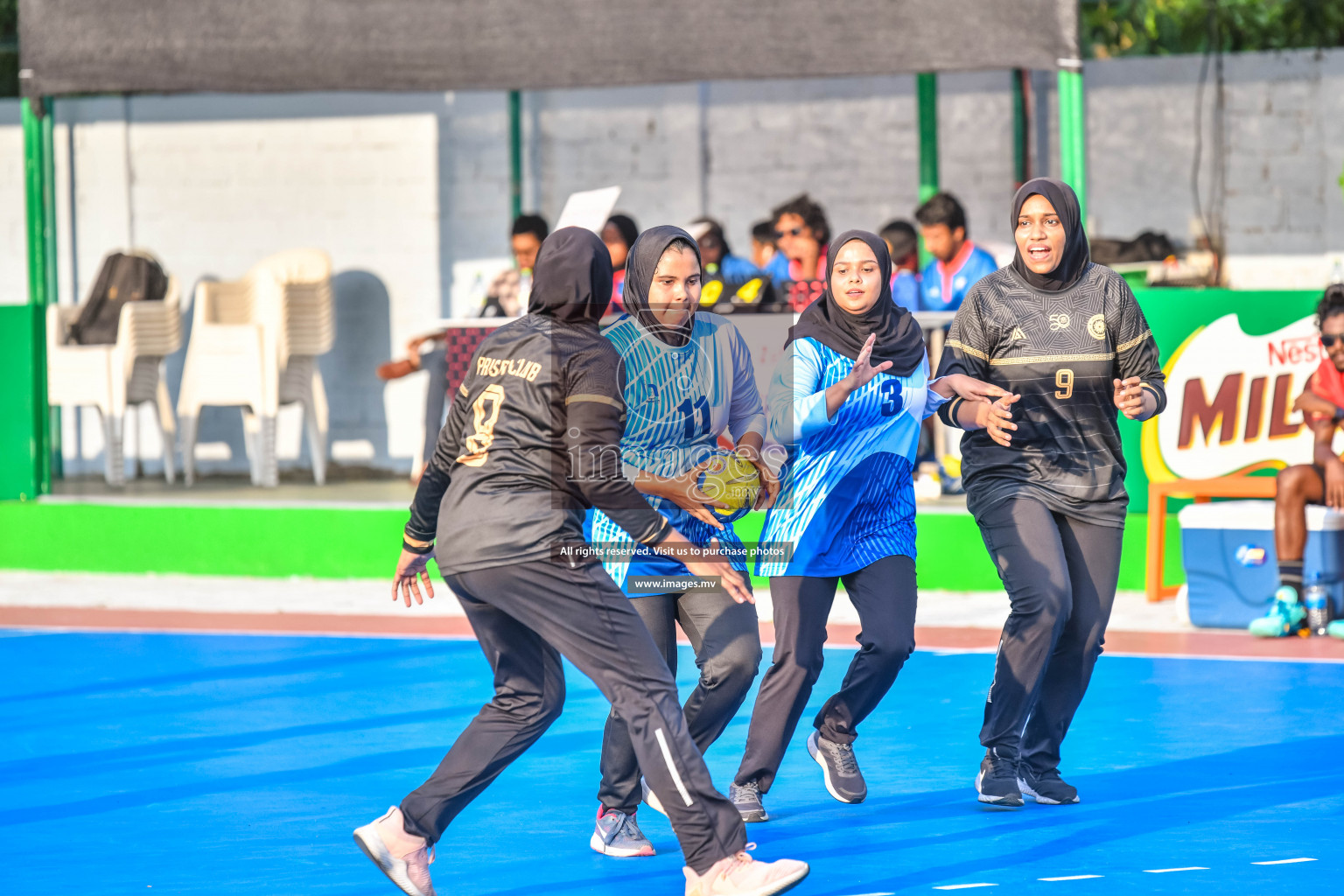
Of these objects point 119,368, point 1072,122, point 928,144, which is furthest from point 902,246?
point 119,368

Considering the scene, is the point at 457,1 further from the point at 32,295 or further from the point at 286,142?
the point at 286,142

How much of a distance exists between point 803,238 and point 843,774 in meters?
5.58

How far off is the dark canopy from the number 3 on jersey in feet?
19.9

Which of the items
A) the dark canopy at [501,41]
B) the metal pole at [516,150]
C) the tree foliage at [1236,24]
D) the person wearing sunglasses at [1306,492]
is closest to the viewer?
the person wearing sunglasses at [1306,492]

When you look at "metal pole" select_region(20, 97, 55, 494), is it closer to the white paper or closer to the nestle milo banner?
the white paper

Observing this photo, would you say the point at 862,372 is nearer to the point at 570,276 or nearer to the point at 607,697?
the point at 570,276

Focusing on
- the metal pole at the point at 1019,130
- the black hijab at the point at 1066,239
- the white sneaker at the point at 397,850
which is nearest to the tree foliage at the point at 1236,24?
the metal pole at the point at 1019,130

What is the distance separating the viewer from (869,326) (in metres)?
5.33

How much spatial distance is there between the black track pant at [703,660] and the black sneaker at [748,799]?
0.91ft

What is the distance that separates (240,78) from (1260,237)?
7.70 m

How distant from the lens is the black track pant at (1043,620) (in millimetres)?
5254

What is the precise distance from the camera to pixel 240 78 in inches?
426

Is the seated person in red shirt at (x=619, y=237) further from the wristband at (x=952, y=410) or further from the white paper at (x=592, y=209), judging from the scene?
the wristband at (x=952, y=410)

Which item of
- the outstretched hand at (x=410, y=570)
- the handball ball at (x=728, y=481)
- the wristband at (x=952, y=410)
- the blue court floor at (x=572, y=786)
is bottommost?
the blue court floor at (x=572, y=786)
